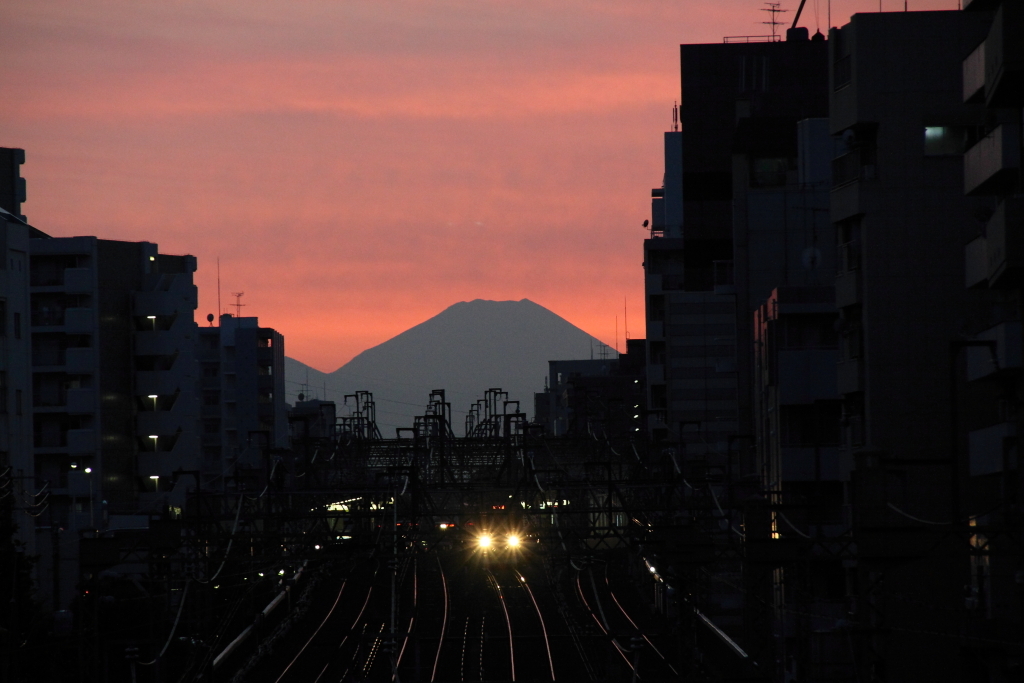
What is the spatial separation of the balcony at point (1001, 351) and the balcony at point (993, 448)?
820mm

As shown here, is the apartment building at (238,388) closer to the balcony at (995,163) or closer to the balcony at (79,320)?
the balcony at (79,320)

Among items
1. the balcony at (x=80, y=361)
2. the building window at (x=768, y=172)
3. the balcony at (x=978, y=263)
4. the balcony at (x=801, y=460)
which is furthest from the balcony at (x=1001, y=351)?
the balcony at (x=80, y=361)

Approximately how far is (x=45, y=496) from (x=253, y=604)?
34.4 feet

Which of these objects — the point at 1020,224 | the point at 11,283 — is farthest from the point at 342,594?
the point at 1020,224

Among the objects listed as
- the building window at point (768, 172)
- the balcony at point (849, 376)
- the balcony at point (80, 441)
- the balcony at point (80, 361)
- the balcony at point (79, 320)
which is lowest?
the balcony at point (80, 441)

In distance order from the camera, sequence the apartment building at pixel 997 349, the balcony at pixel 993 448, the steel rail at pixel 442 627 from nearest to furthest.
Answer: the apartment building at pixel 997 349, the balcony at pixel 993 448, the steel rail at pixel 442 627

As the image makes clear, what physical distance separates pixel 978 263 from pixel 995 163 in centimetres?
160

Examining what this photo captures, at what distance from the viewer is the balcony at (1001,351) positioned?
20.7 m

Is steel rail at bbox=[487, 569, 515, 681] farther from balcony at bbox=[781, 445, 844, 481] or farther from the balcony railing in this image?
the balcony railing

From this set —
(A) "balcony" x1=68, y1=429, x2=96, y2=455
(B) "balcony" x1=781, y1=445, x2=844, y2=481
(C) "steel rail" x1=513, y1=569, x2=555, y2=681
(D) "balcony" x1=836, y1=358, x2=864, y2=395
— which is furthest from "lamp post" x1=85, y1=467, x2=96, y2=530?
(D) "balcony" x1=836, y1=358, x2=864, y2=395

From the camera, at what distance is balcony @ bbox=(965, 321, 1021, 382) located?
68.0 ft

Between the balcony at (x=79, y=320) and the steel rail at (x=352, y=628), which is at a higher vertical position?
the balcony at (x=79, y=320)

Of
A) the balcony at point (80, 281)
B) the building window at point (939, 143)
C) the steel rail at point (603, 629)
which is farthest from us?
the balcony at point (80, 281)

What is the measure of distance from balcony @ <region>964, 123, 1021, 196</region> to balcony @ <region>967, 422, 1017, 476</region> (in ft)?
11.1
